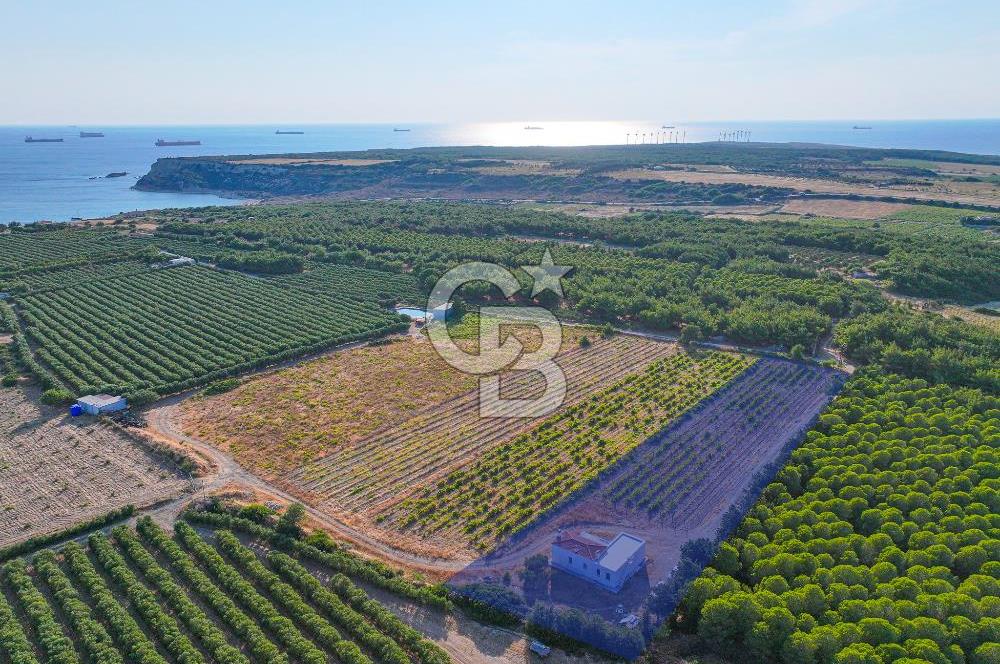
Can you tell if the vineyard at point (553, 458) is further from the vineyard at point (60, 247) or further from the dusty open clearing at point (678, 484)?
the vineyard at point (60, 247)

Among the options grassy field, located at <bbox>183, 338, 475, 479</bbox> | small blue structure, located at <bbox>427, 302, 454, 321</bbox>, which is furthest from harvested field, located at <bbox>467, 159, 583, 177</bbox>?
grassy field, located at <bbox>183, 338, 475, 479</bbox>

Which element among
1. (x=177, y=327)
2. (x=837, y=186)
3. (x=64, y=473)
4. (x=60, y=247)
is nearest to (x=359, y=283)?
(x=177, y=327)

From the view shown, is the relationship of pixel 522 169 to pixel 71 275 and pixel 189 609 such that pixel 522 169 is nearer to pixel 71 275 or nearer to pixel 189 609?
pixel 71 275

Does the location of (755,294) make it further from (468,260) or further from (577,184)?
(577,184)

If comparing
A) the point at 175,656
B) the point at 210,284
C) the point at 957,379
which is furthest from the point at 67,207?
the point at 957,379

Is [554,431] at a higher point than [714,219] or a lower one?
lower
